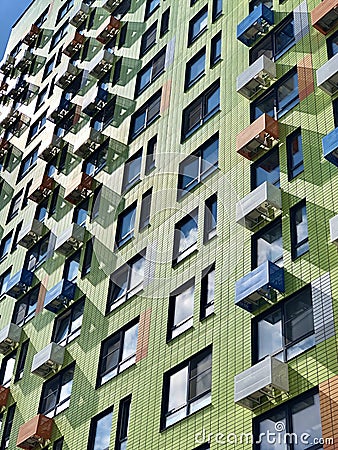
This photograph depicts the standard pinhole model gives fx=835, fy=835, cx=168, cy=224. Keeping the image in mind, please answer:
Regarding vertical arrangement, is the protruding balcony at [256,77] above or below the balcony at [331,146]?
above

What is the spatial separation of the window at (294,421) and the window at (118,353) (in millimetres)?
8053

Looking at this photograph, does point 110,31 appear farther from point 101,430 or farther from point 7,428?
point 101,430

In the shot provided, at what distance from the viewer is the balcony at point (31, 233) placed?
143 feet

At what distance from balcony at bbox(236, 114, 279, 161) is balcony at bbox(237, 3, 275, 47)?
5593 mm

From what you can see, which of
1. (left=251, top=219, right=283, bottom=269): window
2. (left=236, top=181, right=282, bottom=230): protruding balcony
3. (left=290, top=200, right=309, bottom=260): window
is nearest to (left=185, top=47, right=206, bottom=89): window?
(left=236, top=181, right=282, bottom=230): protruding balcony

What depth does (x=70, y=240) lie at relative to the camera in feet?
127

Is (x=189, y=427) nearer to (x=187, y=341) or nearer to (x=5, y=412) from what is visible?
(x=187, y=341)

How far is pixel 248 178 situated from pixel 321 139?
3.37 metres

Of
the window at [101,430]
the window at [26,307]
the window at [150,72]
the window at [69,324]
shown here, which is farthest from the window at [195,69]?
the window at [101,430]

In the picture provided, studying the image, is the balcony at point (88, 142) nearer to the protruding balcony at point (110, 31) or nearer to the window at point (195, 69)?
the window at point (195, 69)

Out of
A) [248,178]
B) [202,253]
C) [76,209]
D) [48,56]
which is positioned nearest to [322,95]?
[248,178]

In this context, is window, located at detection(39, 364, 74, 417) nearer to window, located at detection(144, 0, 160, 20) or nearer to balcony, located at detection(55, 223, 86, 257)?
balcony, located at detection(55, 223, 86, 257)

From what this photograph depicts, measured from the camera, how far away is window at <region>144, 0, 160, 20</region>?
149 ft

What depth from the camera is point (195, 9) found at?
41.3m
